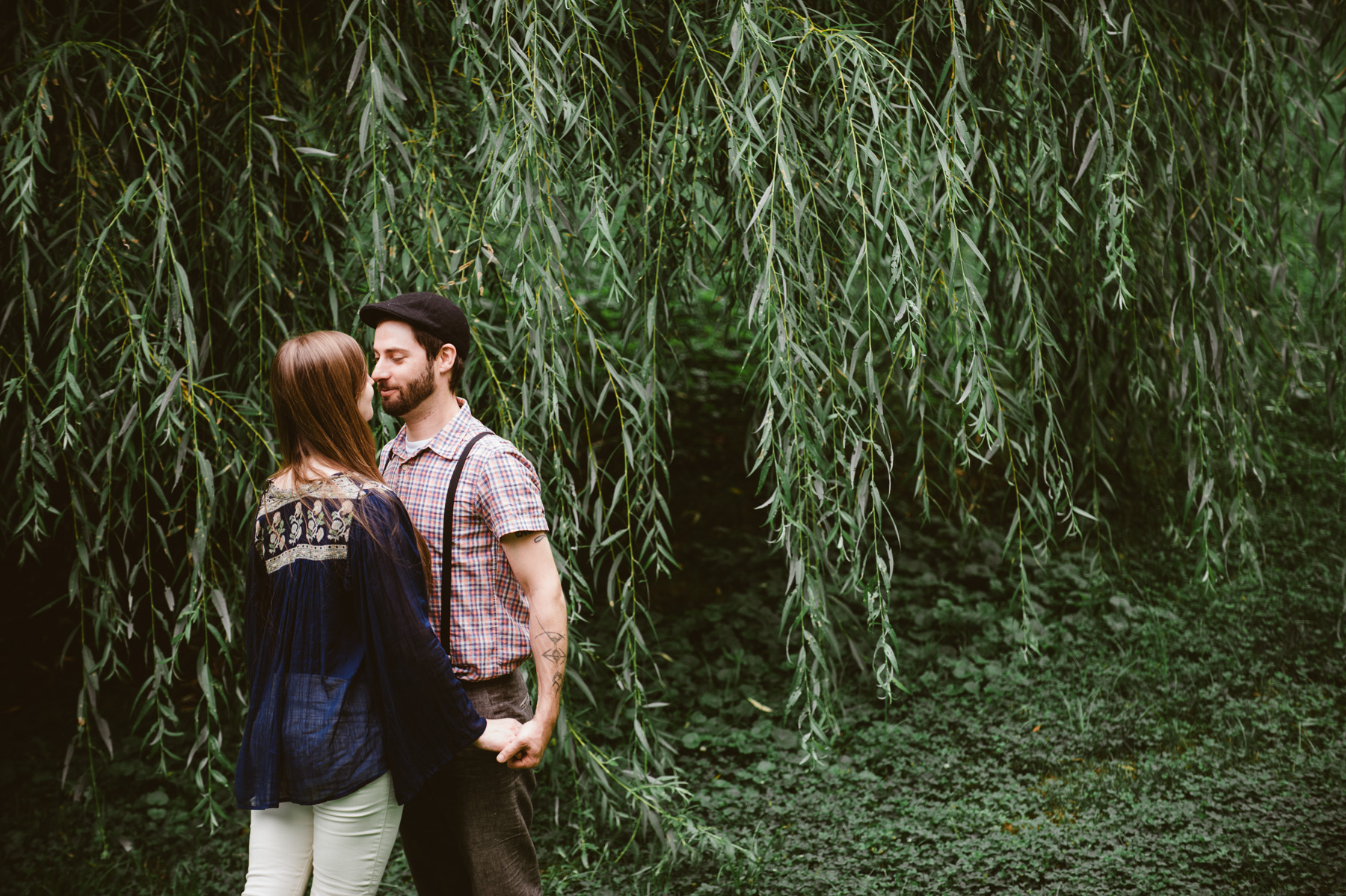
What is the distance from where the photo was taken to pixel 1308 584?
14.1 feet

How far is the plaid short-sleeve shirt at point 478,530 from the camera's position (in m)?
1.65

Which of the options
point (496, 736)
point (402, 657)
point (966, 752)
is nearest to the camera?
point (402, 657)

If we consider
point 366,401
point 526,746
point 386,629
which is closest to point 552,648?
point 526,746

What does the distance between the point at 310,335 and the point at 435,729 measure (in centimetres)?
65

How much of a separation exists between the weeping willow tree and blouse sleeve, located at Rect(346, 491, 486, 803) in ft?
2.29

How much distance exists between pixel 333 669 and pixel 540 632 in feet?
1.06

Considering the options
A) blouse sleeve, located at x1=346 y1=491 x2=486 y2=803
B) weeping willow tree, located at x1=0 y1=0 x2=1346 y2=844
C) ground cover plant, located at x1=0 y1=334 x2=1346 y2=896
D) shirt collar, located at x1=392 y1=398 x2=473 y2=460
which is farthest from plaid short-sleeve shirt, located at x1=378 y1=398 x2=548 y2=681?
ground cover plant, located at x1=0 y1=334 x2=1346 y2=896

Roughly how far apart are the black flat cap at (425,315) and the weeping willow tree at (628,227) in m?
0.39

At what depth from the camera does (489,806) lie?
1.67m

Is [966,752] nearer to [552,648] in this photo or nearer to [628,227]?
[628,227]

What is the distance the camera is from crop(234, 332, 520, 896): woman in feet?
4.93

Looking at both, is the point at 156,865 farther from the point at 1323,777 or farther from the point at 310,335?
the point at 1323,777

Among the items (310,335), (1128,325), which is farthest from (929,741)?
(310,335)

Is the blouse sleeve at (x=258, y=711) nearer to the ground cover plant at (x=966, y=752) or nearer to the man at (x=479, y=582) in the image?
the man at (x=479, y=582)
